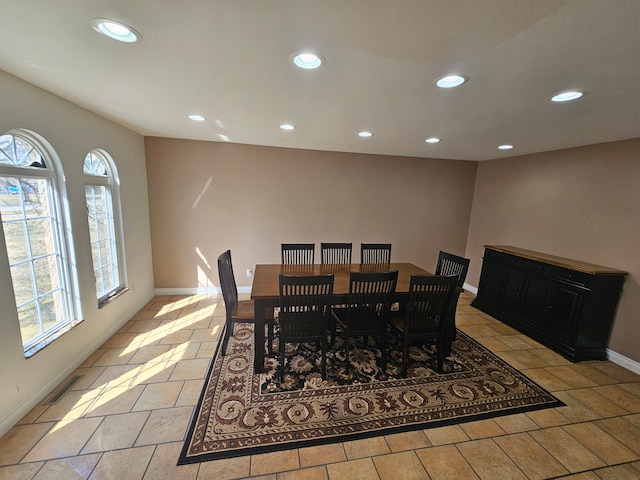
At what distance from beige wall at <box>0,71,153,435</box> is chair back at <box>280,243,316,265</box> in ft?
6.93

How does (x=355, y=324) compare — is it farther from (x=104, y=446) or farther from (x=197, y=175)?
(x=197, y=175)

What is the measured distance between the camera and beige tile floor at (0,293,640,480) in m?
1.60

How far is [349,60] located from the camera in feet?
4.56

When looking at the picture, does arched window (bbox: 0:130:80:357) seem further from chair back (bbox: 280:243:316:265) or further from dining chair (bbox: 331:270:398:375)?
dining chair (bbox: 331:270:398:375)

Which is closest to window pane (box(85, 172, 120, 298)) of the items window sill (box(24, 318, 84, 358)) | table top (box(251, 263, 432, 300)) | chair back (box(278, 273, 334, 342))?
window sill (box(24, 318, 84, 358))

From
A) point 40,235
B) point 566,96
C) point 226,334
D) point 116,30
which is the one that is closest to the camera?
point 116,30

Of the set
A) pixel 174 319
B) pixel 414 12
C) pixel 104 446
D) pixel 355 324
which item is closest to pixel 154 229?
pixel 174 319

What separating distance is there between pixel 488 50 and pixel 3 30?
7.85ft

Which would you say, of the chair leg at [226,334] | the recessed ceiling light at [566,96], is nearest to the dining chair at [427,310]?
the recessed ceiling light at [566,96]

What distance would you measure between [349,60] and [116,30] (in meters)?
1.14

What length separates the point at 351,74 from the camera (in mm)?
1550

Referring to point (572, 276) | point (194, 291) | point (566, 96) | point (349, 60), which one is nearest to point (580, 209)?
point (572, 276)

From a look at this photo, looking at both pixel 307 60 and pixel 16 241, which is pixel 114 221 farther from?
pixel 307 60

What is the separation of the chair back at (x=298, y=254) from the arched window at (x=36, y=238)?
222cm
